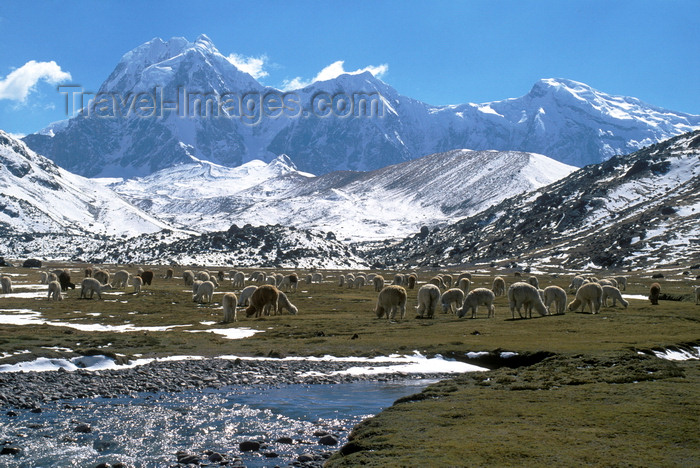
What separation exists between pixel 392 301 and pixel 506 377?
815 inches

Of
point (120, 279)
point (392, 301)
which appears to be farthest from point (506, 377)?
point (120, 279)

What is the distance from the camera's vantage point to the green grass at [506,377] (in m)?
12.3

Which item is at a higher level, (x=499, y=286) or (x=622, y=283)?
(x=499, y=286)

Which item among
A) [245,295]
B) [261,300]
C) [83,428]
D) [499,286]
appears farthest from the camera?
[499,286]

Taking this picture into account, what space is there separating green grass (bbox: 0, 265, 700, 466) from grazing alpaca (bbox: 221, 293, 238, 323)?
73cm

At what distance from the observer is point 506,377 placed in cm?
1992

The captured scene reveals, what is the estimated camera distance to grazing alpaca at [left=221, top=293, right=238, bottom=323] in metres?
Result: 39.2

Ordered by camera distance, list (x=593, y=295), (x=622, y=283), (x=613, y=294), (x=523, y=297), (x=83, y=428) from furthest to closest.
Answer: (x=622, y=283) < (x=613, y=294) < (x=593, y=295) < (x=523, y=297) < (x=83, y=428)

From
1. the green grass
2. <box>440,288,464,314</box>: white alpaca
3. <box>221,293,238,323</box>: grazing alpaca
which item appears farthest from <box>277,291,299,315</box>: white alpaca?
<box>440,288,464,314</box>: white alpaca

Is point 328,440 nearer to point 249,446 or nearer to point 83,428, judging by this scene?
point 249,446

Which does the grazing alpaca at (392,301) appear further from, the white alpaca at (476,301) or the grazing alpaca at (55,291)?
the grazing alpaca at (55,291)

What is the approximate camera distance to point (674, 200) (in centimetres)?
19238

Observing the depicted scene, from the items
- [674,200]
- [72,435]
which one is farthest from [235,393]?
[674,200]

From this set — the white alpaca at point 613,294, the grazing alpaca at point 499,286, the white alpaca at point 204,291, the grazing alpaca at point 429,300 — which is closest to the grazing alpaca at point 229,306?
the grazing alpaca at point 429,300
